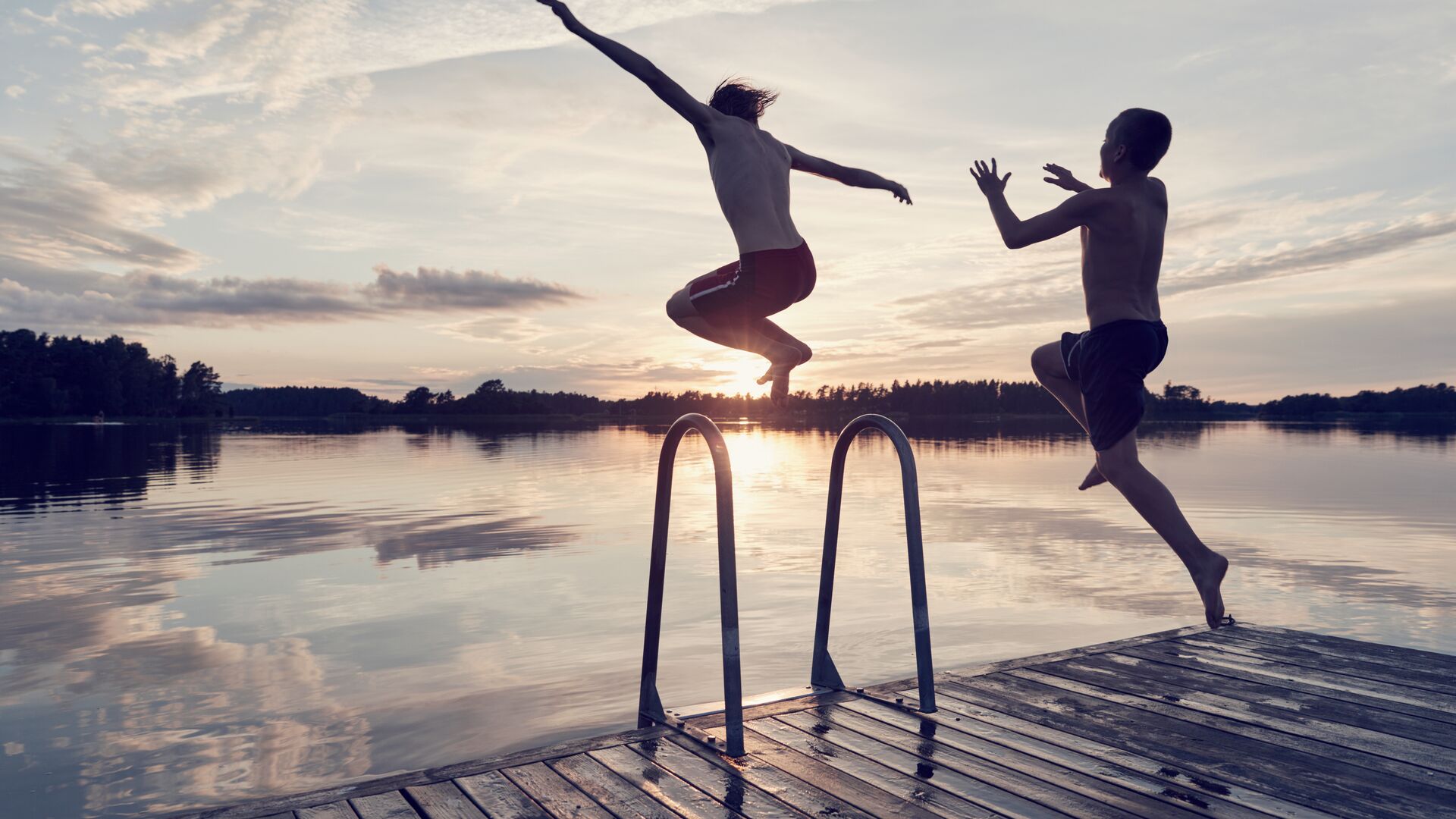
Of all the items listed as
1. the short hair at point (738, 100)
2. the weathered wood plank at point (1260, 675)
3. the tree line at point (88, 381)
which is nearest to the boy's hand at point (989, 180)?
the short hair at point (738, 100)

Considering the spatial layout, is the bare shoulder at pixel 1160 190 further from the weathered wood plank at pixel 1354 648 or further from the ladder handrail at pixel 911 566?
the weathered wood plank at pixel 1354 648

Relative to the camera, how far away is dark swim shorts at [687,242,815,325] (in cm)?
446

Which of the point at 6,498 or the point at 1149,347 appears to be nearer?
the point at 1149,347

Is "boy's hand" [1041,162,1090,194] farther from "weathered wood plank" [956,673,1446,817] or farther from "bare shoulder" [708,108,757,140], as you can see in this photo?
"weathered wood plank" [956,673,1446,817]

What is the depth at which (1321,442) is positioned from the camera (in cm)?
5891

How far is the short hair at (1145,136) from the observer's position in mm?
4293

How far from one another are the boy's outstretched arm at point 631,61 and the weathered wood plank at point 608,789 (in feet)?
10.4

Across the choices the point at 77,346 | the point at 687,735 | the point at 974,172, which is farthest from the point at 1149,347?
the point at 77,346

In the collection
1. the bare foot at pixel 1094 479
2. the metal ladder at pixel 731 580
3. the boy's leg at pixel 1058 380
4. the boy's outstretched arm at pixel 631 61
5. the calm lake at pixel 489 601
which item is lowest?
the calm lake at pixel 489 601

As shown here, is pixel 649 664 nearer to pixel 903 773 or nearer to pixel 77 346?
pixel 903 773

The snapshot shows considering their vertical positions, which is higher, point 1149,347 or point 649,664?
point 1149,347

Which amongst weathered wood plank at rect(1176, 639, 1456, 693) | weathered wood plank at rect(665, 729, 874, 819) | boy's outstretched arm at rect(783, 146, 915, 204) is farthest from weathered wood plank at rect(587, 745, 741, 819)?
weathered wood plank at rect(1176, 639, 1456, 693)

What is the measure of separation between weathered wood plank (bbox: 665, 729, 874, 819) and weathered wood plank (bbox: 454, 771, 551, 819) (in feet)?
3.07

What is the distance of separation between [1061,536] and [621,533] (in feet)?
28.3
